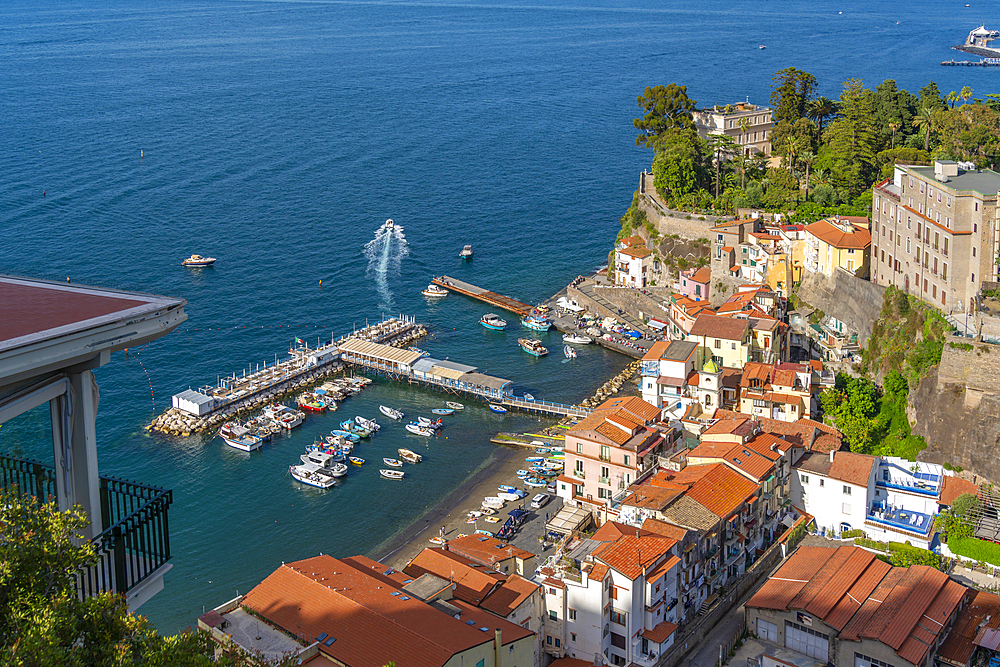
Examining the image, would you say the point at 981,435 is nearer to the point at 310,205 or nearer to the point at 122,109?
the point at 310,205

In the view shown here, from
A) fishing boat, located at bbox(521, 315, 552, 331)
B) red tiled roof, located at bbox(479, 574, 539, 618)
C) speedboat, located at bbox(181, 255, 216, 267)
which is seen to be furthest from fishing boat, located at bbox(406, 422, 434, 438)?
speedboat, located at bbox(181, 255, 216, 267)

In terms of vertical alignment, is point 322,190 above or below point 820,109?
below

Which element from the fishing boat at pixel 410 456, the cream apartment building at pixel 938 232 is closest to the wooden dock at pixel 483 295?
the fishing boat at pixel 410 456

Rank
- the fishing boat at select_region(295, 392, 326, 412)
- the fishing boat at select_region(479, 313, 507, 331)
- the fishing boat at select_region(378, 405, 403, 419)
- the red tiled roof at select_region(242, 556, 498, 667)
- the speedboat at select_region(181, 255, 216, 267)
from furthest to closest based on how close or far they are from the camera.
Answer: the speedboat at select_region(181, 255, 216, 267) < the fishing boat at select_region(479, 313, 507, 331) < the fishing boat at select_region(295, 392, 326, 412) < the fishing boat at select_region(378, 405, 403, 419) < the red tiled roof at select_region(242, 556, 498, 667)

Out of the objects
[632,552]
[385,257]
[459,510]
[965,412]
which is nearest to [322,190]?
[385,257]

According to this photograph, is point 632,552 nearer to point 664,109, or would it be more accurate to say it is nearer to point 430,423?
point 430,423

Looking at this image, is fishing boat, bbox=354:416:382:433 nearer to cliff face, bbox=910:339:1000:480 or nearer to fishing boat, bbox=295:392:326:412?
fishing boat, bbox=295:392:326:412
